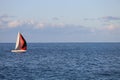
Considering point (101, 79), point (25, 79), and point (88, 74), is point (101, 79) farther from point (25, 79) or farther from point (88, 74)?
point (25, 79)

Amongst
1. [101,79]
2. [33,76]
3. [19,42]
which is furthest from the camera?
[19,42]

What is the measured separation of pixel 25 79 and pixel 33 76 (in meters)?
3.54

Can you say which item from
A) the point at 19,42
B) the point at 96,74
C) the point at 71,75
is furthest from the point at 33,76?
the point at 19,42

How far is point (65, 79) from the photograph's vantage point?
2032 inches

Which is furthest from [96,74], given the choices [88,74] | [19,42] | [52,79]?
[19,42]

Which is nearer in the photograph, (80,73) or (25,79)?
(25,79)

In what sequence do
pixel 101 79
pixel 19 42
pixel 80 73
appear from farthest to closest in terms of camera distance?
pixel 19 42, pixel 80 73, pixel 101 79

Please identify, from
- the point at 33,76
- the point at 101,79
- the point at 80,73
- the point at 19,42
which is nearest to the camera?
the point at 101,79

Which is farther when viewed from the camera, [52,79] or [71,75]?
[71,75]

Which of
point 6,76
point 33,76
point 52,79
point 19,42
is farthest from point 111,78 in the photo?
point 19,42

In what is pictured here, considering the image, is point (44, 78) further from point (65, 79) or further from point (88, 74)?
point (88, 74)

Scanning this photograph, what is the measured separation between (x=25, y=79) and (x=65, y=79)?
20.4ft

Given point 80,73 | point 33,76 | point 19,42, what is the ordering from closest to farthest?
1. point 33,76
2. point 80,73
3. point 19,42

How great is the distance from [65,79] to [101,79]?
18.4 feet
